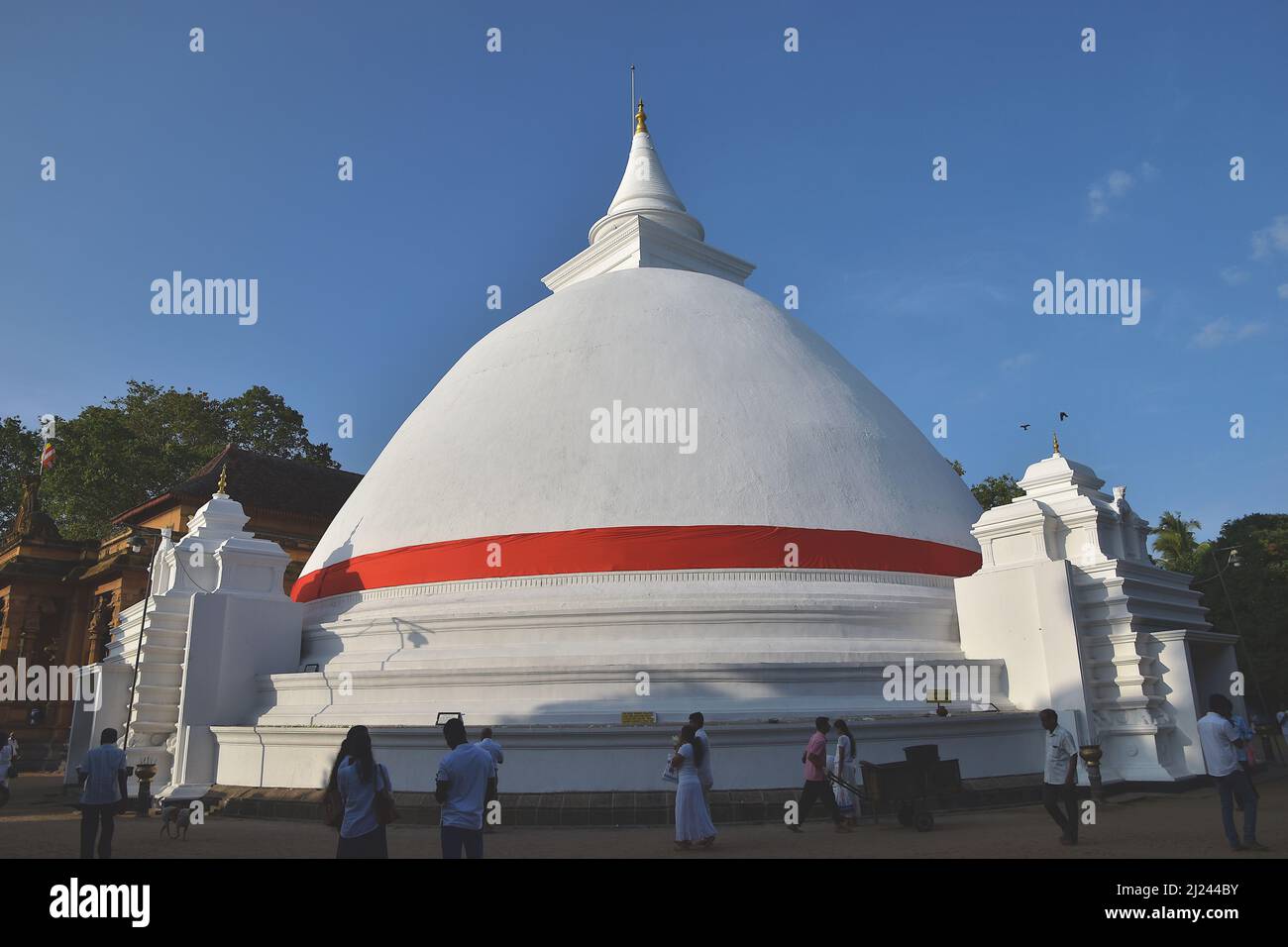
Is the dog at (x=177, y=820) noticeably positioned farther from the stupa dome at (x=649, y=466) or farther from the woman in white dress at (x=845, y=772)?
the woman in white dress at (x=845, y=772)

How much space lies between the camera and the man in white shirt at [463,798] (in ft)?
19.4

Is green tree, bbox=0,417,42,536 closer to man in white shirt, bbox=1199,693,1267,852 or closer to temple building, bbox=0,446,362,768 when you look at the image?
temple building, bbox=0,446,362,768

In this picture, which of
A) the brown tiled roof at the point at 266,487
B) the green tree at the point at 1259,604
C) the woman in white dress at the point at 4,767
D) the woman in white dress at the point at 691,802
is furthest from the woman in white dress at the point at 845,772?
the brown tiled roof at the point at 266,487

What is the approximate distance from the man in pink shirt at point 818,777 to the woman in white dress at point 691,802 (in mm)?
1455

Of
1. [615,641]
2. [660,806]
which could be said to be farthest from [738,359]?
[660,806]

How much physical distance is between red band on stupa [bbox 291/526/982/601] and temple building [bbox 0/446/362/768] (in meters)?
15.3

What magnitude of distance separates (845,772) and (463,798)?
514 centimetres

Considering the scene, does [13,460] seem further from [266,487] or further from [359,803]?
[359,803]

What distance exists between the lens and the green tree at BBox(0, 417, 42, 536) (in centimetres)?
3609

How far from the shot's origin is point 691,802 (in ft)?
27.9

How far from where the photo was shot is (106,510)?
3394cm

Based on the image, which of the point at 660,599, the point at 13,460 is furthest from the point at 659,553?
the point at 13,460

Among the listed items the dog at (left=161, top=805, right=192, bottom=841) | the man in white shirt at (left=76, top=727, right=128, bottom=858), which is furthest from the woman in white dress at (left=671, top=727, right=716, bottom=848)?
the dog at (left=161, top=805, right=192, bottom=841)
